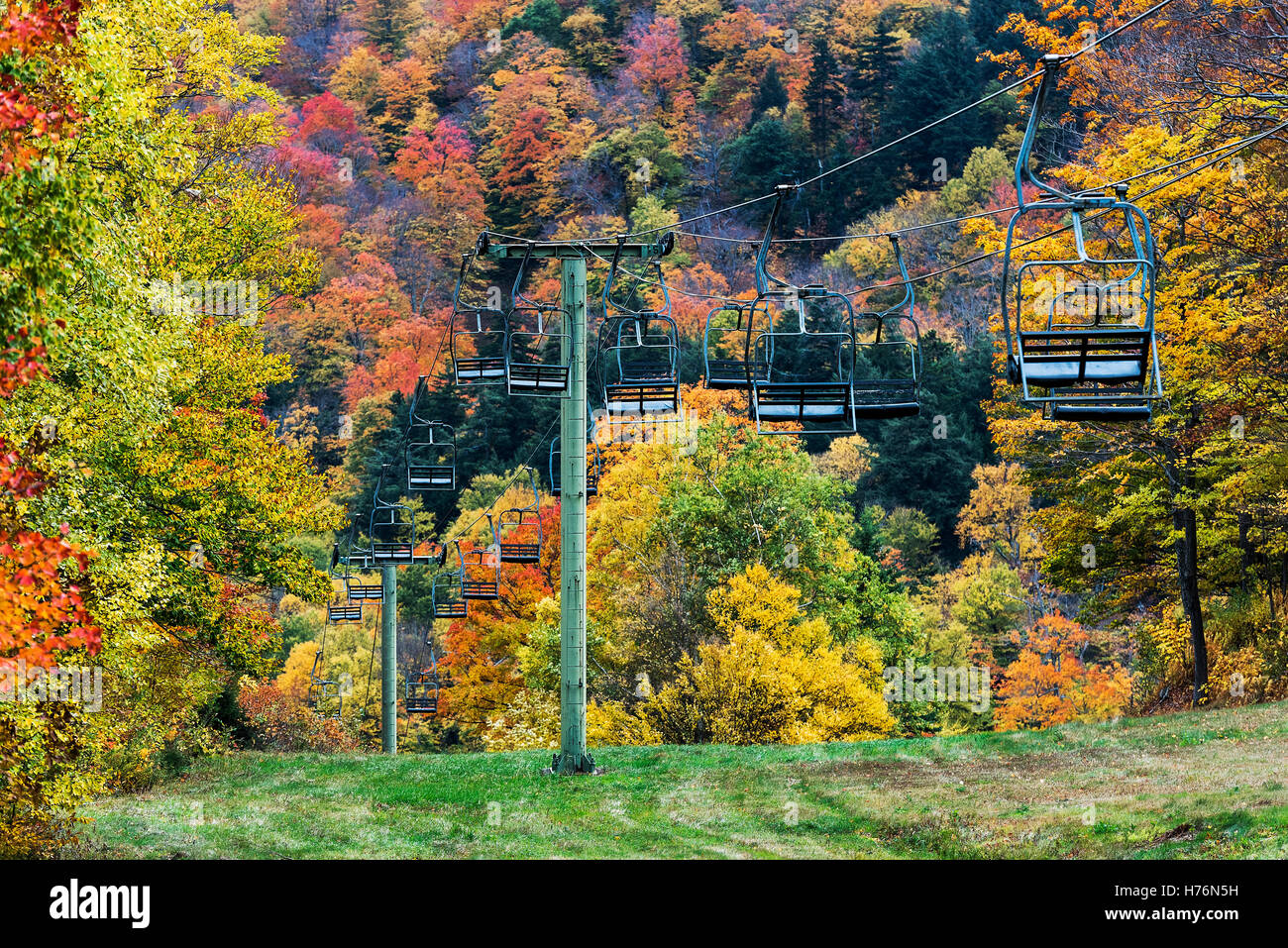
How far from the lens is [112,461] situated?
21.5 m

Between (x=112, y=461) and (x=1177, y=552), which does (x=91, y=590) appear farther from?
(x=1177, y=552)

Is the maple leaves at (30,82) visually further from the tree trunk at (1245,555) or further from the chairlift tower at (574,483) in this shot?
the tree trunk at (1245,555)

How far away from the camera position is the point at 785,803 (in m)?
18.1

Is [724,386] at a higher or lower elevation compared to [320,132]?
lower

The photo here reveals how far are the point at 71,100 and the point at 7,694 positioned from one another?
5922 millimetres

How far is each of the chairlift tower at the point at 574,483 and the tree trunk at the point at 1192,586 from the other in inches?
556

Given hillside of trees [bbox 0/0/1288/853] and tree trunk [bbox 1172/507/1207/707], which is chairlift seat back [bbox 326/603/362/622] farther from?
tree trunk [bbox 1172/507/1207/707]

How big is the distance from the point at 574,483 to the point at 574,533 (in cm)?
79

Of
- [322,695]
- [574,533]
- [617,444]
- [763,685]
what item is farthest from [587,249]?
[322,695]

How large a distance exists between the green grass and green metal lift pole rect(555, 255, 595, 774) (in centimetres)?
81

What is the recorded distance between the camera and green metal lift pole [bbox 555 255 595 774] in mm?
20234

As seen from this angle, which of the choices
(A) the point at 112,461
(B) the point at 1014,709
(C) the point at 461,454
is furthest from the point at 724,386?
(C) the point at 461,454

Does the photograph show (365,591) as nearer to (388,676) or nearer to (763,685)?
(388,676)

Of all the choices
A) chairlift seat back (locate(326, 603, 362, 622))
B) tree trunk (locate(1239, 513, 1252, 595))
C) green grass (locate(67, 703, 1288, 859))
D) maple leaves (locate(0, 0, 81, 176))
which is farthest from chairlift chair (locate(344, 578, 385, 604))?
maple leaves (locate(0, 0, 81, 176))
